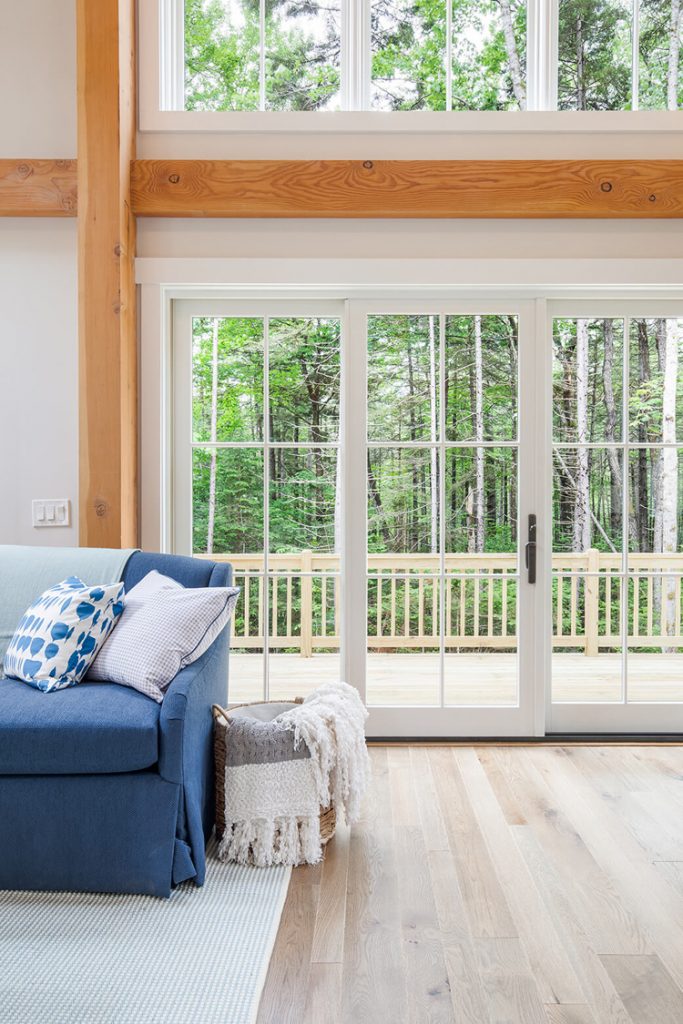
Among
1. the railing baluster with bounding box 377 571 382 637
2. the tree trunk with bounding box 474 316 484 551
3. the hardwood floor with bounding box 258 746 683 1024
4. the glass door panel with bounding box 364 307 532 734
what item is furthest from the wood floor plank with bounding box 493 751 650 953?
the tree trunk with bounding box 474 316 484 551

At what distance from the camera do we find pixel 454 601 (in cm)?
346

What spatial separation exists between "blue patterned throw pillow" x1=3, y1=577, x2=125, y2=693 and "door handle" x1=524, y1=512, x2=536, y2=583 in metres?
1.82

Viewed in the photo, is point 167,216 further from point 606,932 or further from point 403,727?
point 606,932

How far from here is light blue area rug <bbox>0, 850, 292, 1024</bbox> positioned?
5.23ft

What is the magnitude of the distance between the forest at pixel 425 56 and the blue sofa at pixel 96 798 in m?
2.79

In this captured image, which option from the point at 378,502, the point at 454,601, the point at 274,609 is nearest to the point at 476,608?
the point at 454,601

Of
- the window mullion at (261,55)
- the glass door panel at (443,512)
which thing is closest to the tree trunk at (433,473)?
the glass door panel at (443,512)

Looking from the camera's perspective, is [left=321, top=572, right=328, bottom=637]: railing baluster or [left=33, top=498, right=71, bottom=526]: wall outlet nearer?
[left=33, top=498, right=71, bottom=526]: wall outlet

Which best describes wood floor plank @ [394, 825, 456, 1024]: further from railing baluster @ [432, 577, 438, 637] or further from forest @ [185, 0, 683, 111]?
forest @ [185, 0, 683, 111]

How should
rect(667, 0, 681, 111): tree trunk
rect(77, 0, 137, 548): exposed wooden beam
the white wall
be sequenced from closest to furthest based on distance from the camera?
rect(77, 0, 137, 548): exposed wooden beam, the white wall, rect(667, 0, 681, 111): tree trunk

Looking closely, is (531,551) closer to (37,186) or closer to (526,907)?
(526,907)

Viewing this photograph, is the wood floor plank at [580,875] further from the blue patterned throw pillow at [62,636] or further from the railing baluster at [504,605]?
the blue patterned throw pillow at [62,636]

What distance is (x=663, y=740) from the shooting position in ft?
11.2

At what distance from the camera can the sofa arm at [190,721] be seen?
202 cm
